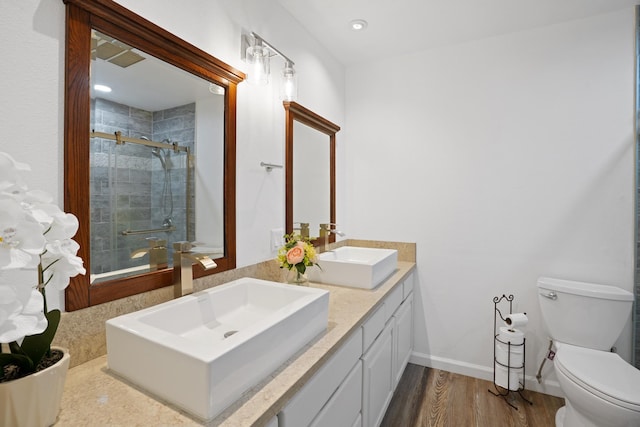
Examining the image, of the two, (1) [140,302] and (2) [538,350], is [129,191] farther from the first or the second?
(2) [538,350]

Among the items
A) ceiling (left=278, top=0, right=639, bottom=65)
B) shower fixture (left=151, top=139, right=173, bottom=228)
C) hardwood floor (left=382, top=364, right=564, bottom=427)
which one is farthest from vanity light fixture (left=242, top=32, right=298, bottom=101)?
hardwood floor (left=382, top=364, right=564, bottom=427)

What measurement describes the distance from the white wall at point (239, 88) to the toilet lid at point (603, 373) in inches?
65.3

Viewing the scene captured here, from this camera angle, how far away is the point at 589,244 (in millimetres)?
2047

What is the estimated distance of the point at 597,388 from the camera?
1452 millimetres

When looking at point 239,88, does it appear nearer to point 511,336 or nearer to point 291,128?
point 291,128

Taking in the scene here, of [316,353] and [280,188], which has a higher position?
[280,188]

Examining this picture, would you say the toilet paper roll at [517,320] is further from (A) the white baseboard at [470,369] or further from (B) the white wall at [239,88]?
(B) the white wall at [239,88]

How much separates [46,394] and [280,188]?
1.38 m

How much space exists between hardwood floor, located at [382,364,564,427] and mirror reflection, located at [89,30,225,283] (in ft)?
5.16

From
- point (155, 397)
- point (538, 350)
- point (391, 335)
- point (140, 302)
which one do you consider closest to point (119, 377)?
point (155, 397)

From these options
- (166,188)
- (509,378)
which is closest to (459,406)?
(509,378)

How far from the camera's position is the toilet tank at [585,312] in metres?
1.84

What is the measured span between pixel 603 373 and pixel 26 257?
2268mm

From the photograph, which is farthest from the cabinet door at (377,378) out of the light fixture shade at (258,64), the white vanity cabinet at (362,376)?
the light fixture shade at (258,64)
